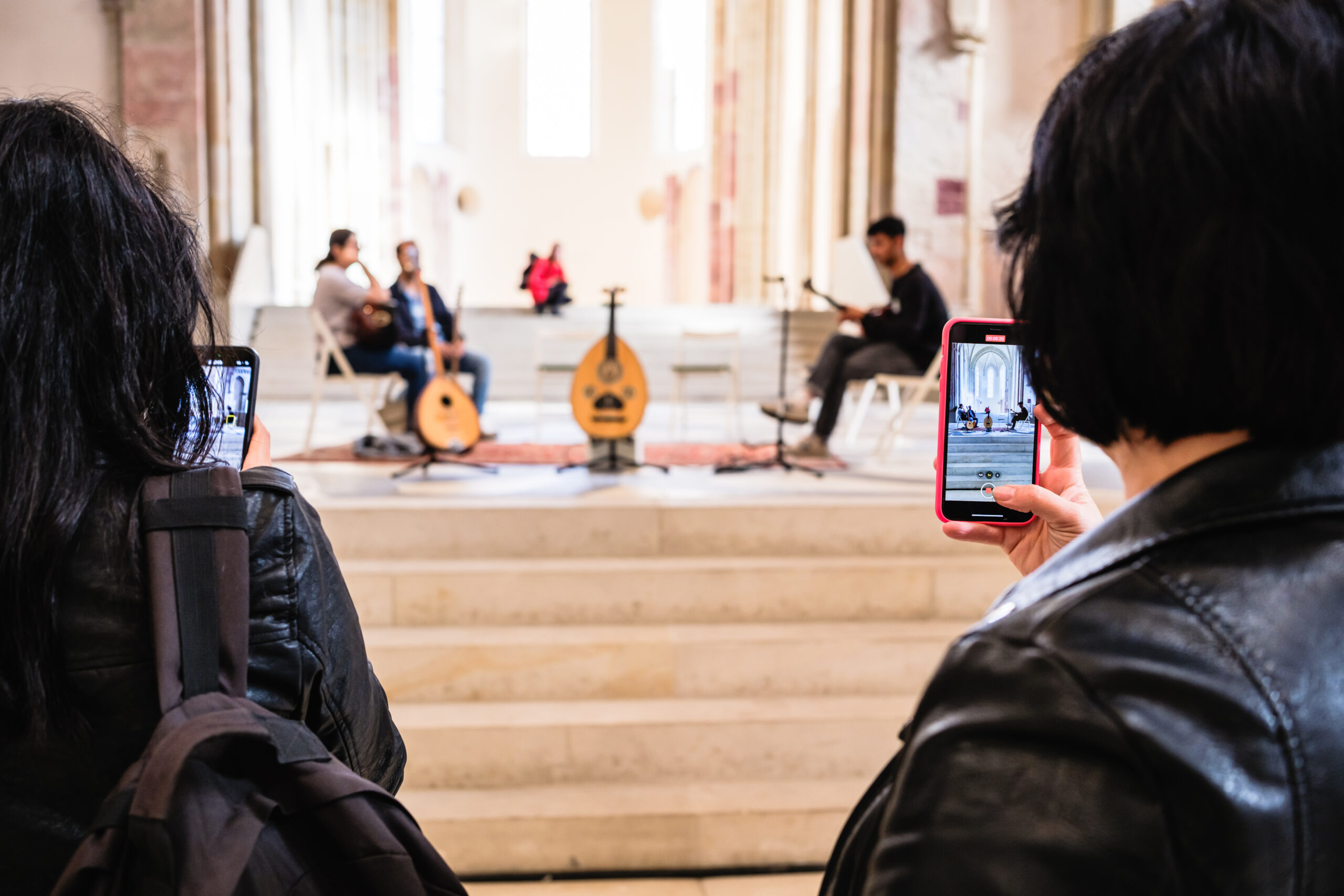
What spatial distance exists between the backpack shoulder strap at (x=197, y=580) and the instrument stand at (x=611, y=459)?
3.90 meters

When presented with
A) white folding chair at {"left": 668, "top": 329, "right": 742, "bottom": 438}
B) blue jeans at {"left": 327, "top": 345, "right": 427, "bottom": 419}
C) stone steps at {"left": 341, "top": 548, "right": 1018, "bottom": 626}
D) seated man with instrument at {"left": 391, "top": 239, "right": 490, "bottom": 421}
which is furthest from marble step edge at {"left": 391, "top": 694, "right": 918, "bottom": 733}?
white folding chair at {"left": 668, "top": 329, "right": 742, "bottom": 438}

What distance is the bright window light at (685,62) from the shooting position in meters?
19.7

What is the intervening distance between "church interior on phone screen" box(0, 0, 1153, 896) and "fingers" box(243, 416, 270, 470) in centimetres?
10

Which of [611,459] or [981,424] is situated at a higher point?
[981,424]

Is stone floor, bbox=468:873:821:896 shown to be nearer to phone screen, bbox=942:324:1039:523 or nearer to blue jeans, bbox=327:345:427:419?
phone screen, bbox=942:324:1039:523

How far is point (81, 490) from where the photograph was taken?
2.56 feet

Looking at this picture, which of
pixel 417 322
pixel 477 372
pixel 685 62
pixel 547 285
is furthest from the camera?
pixel 685 62

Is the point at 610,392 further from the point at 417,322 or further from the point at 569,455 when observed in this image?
the point at 417,322

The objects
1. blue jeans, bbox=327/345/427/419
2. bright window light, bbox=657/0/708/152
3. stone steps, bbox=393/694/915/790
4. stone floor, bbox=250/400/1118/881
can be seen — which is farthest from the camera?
bright window light, bbox=657/0/708/152

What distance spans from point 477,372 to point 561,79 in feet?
54.9

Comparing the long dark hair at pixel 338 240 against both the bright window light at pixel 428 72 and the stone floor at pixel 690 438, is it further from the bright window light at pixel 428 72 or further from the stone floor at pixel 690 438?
the bright window light at pixel 428 72

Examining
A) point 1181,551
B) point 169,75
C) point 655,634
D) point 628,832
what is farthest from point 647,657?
point 169,75

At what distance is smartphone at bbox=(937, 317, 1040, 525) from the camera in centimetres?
116

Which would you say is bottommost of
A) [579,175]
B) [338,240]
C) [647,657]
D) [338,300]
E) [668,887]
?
[668,887]
